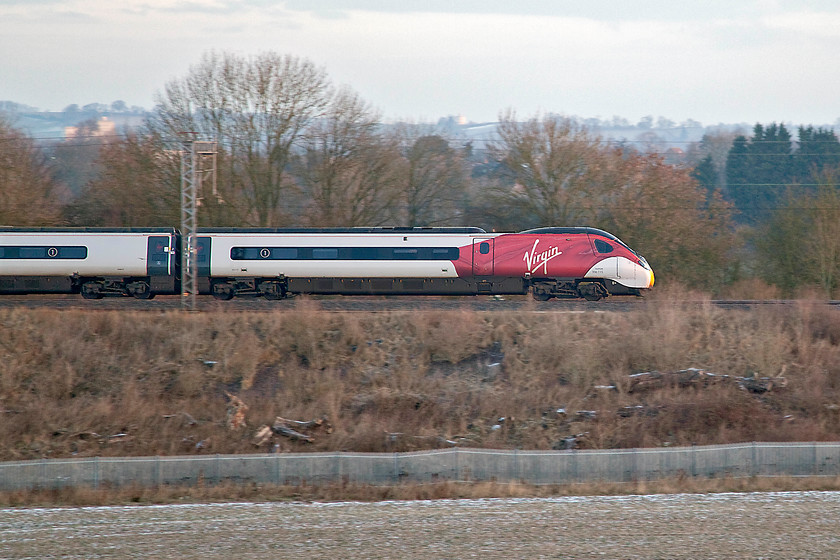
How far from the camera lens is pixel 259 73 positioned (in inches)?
1328

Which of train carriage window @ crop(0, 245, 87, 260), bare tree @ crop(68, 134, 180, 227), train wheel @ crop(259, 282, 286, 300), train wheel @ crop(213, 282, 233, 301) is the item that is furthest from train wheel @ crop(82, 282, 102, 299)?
bare tree @ crop(68, 134, 180, 227)

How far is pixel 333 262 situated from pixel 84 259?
336 inches

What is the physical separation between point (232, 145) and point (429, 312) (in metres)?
17.1

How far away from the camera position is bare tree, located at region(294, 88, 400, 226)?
113 feet

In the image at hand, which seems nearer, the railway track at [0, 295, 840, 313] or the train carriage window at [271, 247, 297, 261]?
the railway track at [0, 295, 840, 313]

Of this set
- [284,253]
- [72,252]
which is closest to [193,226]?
[284,253]

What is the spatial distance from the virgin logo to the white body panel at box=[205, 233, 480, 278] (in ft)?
5.57

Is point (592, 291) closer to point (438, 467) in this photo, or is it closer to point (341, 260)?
point (341, 260)

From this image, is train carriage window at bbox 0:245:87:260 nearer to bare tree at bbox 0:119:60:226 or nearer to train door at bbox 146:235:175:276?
train door at bbox 146:235:175:276

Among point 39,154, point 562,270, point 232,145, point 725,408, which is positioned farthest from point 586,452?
point 39,154

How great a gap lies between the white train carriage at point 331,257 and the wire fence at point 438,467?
12132mm

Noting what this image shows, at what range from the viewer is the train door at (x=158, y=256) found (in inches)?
1010

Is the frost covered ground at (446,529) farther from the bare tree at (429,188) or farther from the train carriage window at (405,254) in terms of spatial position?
the bare tree at (429,188)

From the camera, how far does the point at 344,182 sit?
3444cm
